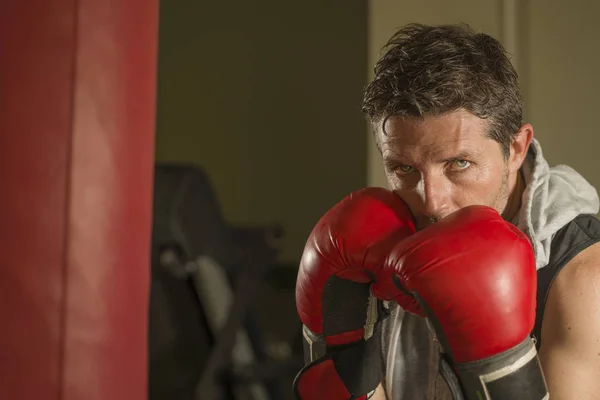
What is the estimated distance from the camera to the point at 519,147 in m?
1.20

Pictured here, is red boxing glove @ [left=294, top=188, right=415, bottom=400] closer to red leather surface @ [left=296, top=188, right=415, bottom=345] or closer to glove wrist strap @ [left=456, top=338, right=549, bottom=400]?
red leather surface @ [left=296, top=188, right=415, bottom=345]

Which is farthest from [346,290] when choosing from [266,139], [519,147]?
[266,139]

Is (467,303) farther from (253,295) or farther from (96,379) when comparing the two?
(253,295)

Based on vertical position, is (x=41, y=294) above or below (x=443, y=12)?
below

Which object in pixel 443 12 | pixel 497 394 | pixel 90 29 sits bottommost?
pixel 497 394

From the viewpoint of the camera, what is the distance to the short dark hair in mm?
1093

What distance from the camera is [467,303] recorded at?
2.85ft

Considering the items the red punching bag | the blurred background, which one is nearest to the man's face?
the red punching bag

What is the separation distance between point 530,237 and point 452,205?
0.50ft

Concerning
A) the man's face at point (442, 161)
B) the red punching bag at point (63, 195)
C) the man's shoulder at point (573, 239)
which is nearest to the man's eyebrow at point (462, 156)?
the man's face at point (442, 161)

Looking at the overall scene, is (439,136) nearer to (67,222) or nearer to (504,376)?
(504,376)

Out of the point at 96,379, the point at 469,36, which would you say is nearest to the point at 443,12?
the point at 469,36

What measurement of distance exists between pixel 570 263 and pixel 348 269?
1.21 ft

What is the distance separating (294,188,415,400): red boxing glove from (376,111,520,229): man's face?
39 millimetres
